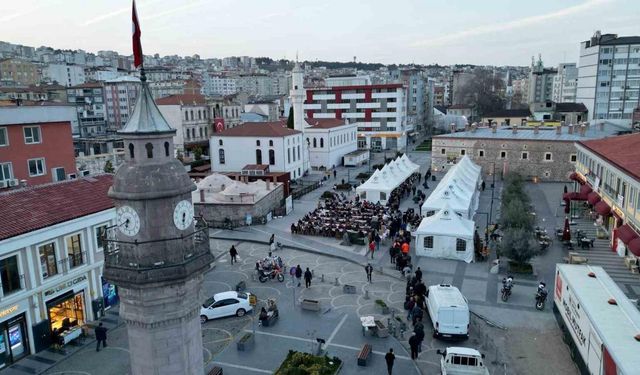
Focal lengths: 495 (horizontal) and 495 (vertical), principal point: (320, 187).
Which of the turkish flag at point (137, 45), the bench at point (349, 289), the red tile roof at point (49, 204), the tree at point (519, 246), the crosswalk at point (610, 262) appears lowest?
the crosswalk at point (610, 262)

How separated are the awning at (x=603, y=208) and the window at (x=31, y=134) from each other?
3389cm

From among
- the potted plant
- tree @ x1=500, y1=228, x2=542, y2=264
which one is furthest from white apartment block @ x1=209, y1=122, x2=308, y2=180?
the potted plant

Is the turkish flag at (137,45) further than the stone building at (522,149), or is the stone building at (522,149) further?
the stone building at (522,149)

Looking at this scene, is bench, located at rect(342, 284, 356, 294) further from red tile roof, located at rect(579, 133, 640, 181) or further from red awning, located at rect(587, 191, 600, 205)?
red awning, located at rect(587, 191, 600, 205)

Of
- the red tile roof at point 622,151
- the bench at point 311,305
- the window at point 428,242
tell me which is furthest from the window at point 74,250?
the red tile roof at point 622,151

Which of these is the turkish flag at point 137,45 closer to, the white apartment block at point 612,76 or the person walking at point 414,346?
the person walking at point 414,346

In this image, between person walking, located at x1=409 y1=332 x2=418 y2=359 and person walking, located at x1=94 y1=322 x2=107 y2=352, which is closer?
person walking, located at x1=409 y1=332 x2=418 y2=359

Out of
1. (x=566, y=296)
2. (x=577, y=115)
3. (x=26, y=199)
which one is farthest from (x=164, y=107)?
(x=577, y=115)

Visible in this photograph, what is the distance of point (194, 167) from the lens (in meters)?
58.2

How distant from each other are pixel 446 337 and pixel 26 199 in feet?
55.2

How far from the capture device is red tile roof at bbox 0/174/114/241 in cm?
1747

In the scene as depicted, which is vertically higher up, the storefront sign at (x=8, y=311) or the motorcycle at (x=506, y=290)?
the storefront sign at (x=8, y=311)

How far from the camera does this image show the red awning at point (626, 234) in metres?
23.8

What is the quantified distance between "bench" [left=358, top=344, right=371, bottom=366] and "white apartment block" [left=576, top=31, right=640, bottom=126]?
264 feet
